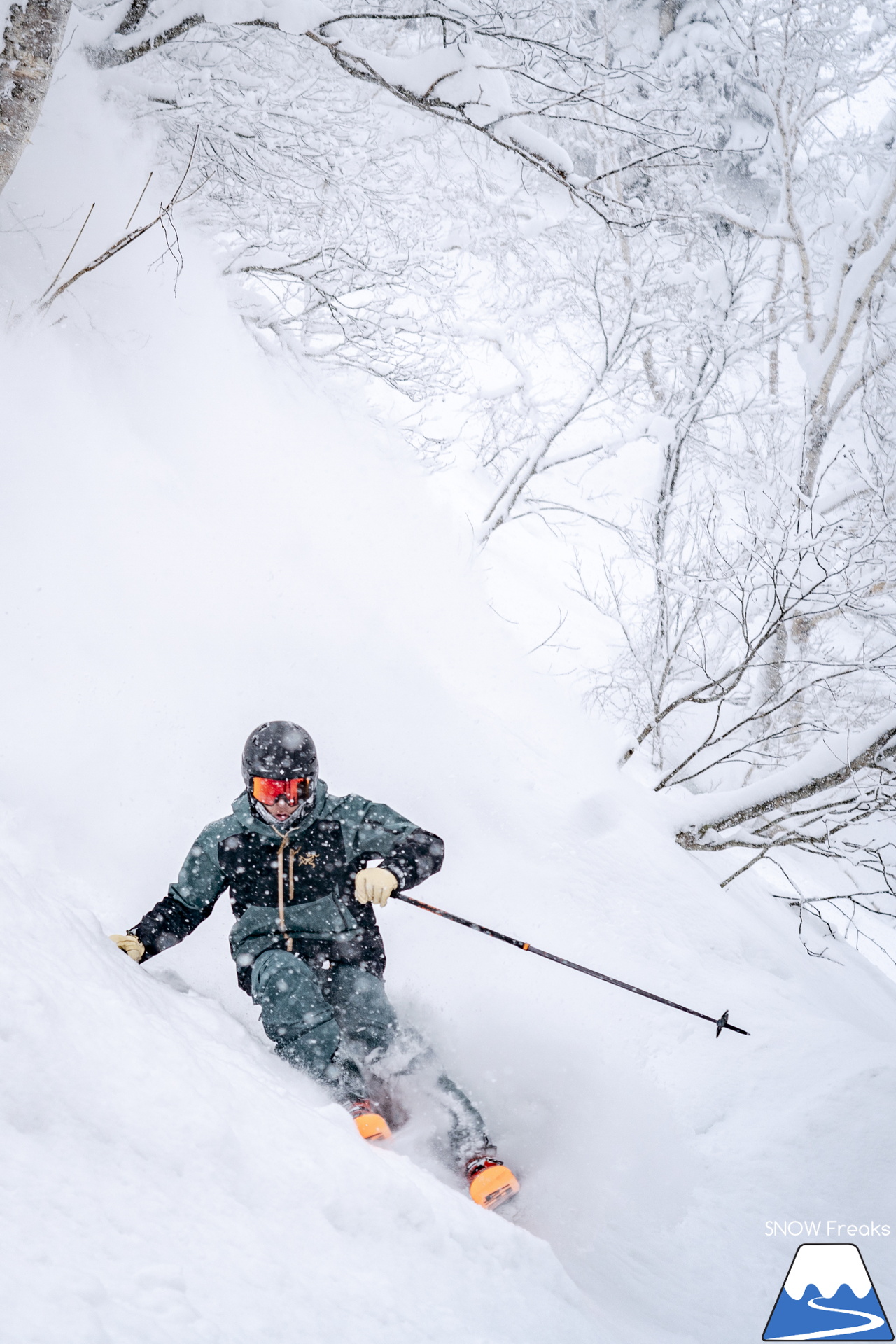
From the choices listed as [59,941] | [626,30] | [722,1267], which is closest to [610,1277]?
[722,1267]

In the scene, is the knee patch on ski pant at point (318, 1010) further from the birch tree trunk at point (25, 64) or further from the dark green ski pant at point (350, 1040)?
the birch tree trunk at point (25, 64)

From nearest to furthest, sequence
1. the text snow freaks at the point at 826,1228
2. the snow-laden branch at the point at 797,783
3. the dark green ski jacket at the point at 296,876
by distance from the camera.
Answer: the text snow freaks at the point at 826,1228 → the dark green ski jacket at the point at 296,876 → the snow-laden branch at the point at 797,783

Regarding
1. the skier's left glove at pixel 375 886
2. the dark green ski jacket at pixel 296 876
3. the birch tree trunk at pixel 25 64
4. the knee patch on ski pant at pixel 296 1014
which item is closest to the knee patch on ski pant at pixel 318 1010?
the knee patch on ski pant at pixel 296 1014

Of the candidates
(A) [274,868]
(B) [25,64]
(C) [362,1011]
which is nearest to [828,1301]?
(C) [362,1011]

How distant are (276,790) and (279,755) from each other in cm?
14

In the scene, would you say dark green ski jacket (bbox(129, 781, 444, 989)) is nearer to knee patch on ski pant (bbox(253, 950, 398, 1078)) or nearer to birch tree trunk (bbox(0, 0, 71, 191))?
knee patch on ski pant (bbox(253, 950, 398, 1078))

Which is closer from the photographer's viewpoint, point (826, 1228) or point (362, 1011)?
point (826, 1228)

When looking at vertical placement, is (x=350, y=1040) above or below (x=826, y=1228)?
below

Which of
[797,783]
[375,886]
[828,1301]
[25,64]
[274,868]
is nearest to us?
[828,1301]

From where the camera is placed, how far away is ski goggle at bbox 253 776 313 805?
2.88 metres

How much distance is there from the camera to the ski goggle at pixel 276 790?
2885mm

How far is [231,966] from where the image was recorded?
3.44 m

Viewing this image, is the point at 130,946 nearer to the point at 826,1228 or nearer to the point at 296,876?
the point at 296,876

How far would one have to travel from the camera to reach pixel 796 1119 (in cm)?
260
